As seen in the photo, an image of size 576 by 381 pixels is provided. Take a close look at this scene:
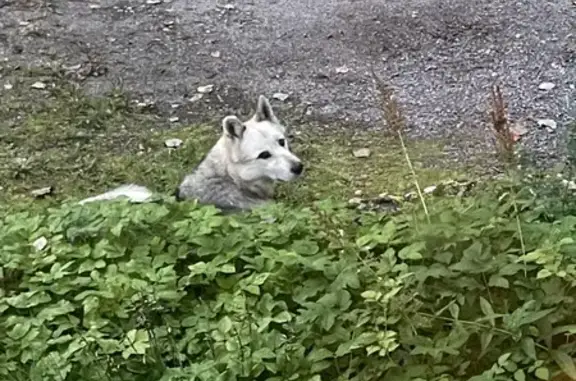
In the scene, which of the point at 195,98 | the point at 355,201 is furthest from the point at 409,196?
the point at 195,98

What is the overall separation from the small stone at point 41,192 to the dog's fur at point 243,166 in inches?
20.0

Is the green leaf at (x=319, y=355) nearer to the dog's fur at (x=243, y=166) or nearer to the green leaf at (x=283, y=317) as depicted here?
the green leaf at (x=283, y=317)

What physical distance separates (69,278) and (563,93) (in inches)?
→ 140

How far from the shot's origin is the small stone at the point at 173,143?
21.1ft

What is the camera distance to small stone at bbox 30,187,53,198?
6070 mm

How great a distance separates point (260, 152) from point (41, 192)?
131 centimetres

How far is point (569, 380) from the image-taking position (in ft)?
9.62

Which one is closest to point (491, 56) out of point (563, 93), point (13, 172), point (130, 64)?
point (563, 93)

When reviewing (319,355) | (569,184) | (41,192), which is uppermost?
Result: (569,184)

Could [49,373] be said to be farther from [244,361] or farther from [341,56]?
[341,56]

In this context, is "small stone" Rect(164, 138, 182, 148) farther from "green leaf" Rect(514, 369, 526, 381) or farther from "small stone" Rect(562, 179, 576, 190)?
"green leaf" Rect(514, 369, 526, 381)

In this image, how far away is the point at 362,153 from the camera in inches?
242

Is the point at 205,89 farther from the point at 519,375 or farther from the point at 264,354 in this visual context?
the point at 519,375

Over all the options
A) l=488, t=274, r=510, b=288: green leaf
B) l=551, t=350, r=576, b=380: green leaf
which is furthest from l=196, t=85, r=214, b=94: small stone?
l=551, t=350, r=576, b=380: green leaf
